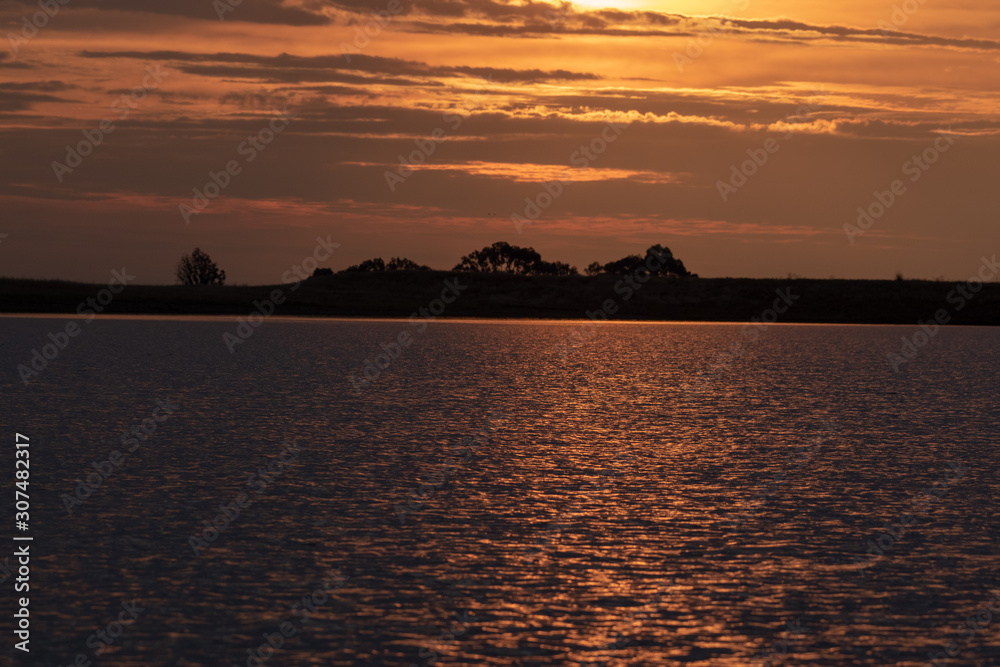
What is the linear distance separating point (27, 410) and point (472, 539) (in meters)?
20.7

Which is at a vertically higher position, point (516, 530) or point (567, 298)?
point (567, 298)

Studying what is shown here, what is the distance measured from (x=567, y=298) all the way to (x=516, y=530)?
151 metres

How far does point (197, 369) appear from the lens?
171 ft

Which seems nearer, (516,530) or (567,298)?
(516,530)

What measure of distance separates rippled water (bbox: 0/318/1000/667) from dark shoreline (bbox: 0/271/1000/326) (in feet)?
355

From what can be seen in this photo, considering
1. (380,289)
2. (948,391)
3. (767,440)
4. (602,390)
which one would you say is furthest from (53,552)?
(380,289)

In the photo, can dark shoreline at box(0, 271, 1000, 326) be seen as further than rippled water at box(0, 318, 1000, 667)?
Yes

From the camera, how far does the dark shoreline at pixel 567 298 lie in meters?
143

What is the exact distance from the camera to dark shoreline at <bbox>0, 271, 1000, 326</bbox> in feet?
469

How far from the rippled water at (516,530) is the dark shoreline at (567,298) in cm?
10819

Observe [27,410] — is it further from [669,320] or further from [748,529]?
[669,320]

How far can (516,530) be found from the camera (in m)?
16.7

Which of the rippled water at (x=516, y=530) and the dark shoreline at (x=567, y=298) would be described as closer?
the rippled water at (x=516, y=530)

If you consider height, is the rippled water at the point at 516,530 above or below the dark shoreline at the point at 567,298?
below
